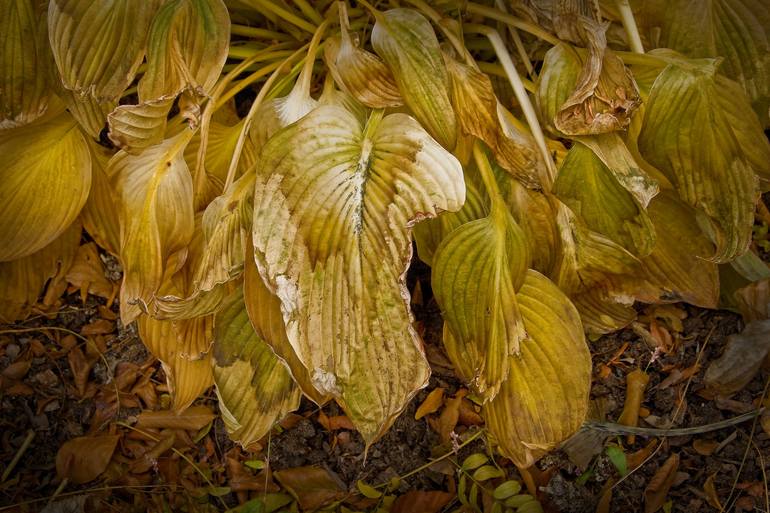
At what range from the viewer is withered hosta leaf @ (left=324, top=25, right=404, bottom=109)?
963mm

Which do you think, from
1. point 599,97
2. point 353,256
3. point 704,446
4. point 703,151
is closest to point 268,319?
point 353,256

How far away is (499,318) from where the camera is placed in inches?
36.6

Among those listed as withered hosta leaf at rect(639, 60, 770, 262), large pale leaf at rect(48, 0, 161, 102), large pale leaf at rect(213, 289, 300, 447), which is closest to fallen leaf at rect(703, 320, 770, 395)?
withered hosta leaf at rect(639, 60, 770, 262)

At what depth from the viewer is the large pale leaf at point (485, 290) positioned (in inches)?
36.7

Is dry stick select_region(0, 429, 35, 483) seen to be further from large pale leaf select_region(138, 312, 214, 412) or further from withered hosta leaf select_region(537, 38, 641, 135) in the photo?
withered hosta leaf select_region(537, 38, 641, 135)

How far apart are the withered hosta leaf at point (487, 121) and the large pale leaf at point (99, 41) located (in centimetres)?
39

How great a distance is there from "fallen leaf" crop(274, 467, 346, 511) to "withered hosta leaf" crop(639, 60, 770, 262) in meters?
0.65

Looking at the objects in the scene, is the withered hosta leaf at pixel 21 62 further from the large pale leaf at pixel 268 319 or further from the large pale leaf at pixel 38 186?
the large pale leaf at pixel 268 319

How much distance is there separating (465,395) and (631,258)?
1.22 feet

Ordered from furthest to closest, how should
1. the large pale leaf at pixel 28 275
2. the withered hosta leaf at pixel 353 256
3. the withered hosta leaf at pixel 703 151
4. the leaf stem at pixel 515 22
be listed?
the large pale leaf at pixel 28 275 < the leaf stem at pixel 515 22 < the withered hosta leaf at pixel 703 151 < the withered hosta leaf at pixel 353 256

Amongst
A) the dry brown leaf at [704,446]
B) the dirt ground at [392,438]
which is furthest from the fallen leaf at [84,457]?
the dry brown leaf at [704,446]

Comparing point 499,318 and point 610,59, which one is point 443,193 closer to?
point 499,318

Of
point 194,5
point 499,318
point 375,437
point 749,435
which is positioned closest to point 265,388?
point 375,437

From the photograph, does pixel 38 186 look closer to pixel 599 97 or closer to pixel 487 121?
pixel 487 121
